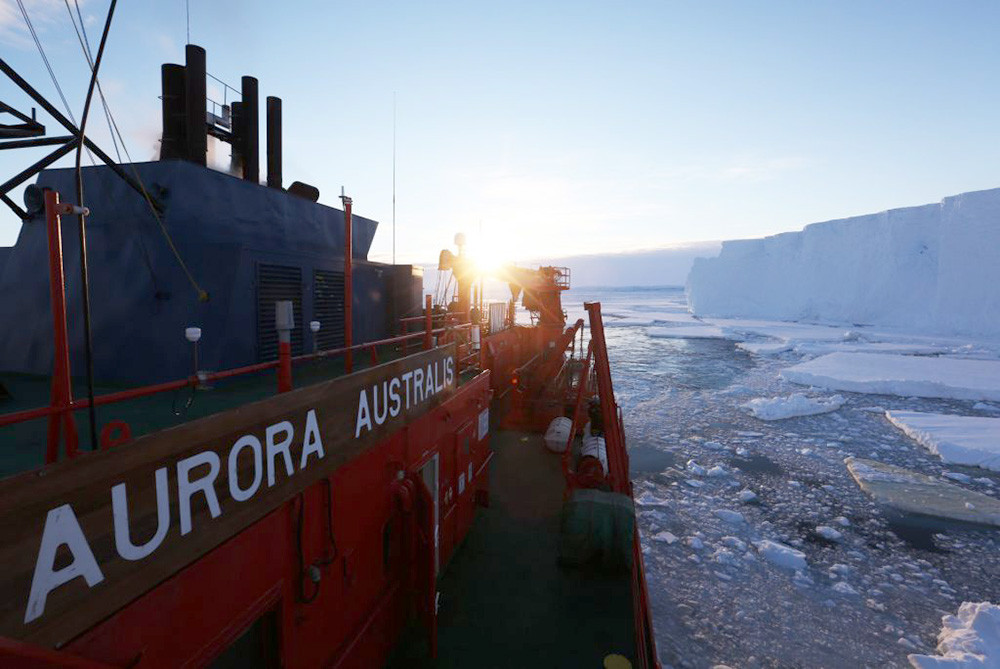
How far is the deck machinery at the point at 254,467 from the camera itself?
2.50 metres

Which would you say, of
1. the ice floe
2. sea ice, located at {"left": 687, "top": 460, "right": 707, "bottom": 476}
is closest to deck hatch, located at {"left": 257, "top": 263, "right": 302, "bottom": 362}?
sea ice, located at {"left": 687, "top": 460, "right": 707, "bottom": 476}

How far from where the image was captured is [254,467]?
134 inches

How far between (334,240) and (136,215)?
155 inches

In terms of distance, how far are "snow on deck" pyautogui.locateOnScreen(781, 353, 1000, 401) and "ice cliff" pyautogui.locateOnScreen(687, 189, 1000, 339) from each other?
823 inches

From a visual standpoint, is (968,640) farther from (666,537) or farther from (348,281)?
(348,281)

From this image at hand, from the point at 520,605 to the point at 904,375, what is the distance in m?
37.5

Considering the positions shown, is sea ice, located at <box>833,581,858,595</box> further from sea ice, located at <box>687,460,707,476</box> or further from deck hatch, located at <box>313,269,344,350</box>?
deck hatch, located at <box>313,269,344,350</box>

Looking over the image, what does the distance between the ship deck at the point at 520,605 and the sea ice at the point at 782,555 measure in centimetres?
627

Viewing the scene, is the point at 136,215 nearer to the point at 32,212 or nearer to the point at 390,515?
the point at 32,212

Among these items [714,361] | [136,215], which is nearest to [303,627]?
[136,215]

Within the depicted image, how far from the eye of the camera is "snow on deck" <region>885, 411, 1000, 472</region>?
19102 millimetres

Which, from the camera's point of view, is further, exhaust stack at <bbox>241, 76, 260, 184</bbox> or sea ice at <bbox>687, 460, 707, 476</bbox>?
sea ice at <bbox>687, 460, 707, 476</bbox>

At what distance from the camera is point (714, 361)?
144 ft

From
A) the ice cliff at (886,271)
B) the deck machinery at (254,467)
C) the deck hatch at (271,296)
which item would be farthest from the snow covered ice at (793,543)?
the ice cliff at (886,271)
